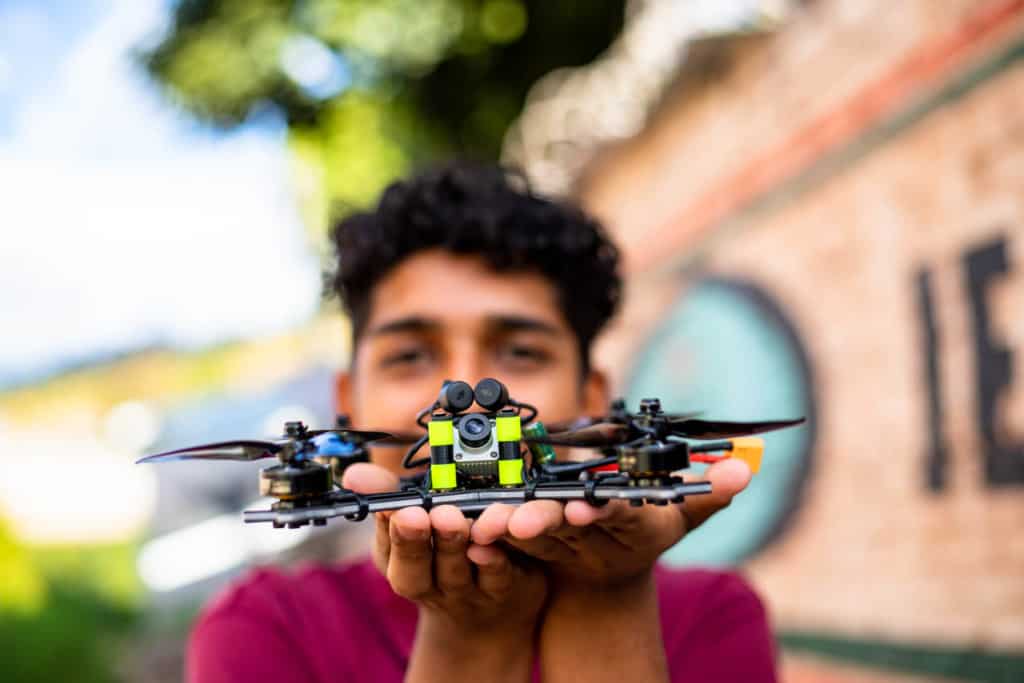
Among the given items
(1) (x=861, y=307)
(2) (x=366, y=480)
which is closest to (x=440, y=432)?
(2) (x=366, y=480)

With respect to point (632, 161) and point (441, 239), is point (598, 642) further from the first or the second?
point (632, 161)

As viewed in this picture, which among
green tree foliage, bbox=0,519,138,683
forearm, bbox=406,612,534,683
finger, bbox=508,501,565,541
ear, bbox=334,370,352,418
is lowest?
green tree foliage, bbox=0,519,138,683

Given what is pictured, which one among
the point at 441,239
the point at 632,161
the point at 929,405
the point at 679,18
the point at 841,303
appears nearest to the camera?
the point at 441,239

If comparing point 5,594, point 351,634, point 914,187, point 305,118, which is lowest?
point 5,594

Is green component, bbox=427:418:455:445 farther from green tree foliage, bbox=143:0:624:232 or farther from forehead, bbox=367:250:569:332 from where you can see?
green tree foliage, bbox=143:0:624:232

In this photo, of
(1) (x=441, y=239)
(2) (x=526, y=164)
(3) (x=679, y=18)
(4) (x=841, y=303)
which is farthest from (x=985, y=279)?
(2) (x=526, y=164)

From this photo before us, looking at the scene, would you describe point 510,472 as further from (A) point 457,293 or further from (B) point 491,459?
(A) point 457,293

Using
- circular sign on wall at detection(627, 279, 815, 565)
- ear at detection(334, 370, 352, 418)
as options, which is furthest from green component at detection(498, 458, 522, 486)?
circular sign on wall at detection(627, 279, 815, 565)
